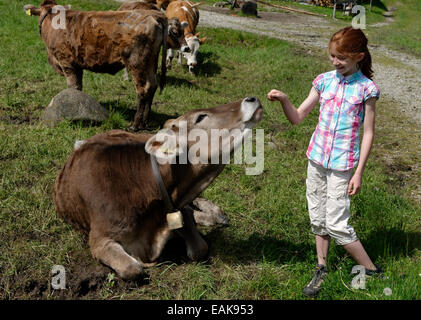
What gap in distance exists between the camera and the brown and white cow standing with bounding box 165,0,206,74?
10623mm

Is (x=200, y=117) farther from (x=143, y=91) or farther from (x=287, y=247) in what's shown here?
(x=143, y=91)

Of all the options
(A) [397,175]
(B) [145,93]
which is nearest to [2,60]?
(B) [145,93]

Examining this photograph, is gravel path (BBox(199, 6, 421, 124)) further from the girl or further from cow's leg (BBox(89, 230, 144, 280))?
cow's leg (BBox(89, 230, 144, 280))

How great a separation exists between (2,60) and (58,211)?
6314 mm

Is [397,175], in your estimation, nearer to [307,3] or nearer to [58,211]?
[58,211]

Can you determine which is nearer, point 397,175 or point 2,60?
point 397,175

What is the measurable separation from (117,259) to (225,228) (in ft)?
4.23

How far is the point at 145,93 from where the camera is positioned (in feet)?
21.4

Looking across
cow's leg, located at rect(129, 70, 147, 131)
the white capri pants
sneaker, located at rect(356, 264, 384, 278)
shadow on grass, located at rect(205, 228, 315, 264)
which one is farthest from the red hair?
cow's leg, located at rect(129, 70, 147, 131)

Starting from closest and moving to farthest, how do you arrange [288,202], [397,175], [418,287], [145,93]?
[418,287] → [288,202] → [397,175] → [145,93]

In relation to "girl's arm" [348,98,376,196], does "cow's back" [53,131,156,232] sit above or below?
below

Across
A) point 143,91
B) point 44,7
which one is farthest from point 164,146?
point 44,7

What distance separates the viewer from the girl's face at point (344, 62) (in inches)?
114

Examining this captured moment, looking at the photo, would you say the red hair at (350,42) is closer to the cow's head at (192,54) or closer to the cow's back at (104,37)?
the cow's back at (104,37)
